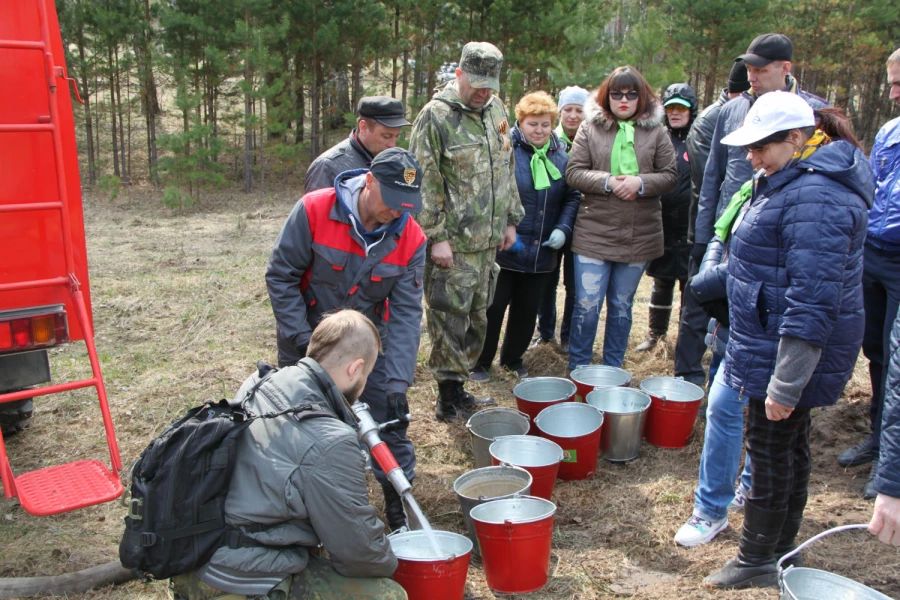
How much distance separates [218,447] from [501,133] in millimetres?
2991

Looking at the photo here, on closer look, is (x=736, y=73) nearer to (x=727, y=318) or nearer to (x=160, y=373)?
(x=727, y=318)

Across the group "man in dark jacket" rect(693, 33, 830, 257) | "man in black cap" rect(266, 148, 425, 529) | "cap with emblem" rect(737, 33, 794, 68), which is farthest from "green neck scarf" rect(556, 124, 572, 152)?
"man in black cap" rect(266, 148, 425, 529)

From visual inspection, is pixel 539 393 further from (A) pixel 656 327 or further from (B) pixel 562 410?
(A) pixel 656 327

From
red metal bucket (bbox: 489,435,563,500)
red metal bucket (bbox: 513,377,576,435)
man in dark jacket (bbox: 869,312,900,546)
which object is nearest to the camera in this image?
man in dark jacket (bbox: 869,312,900,546)

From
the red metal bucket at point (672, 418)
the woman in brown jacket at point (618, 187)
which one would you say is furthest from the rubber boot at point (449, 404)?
the red metal bucket at point (672, 418)

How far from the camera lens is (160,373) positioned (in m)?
5.26

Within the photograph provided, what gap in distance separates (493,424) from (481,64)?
204 cm

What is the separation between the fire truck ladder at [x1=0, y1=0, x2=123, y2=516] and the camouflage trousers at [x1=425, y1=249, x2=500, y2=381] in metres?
1.94

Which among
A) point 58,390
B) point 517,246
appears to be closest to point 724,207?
point 517,246

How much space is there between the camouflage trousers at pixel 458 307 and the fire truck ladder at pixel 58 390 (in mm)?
1942

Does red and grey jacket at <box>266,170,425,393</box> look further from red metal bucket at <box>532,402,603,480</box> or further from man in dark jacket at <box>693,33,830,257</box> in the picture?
man in dark jacket at <box>693,33,830,257</box>

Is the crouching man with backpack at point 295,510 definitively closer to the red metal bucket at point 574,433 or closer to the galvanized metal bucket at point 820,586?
the galvanized metal bucket at point 820,586

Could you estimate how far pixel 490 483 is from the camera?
3398 millimetres

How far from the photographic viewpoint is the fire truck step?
2.98m
